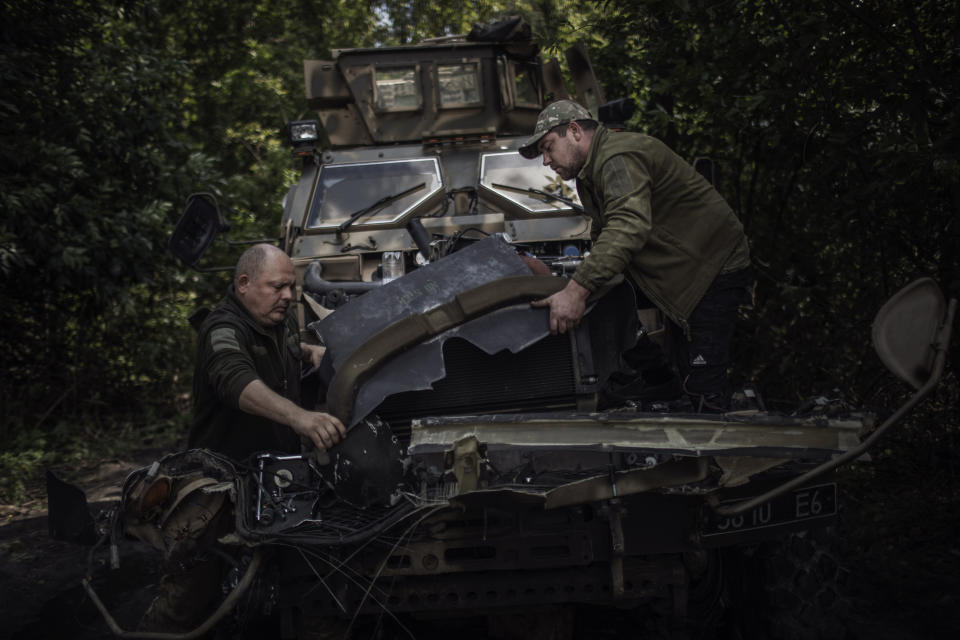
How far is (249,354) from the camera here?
323cm

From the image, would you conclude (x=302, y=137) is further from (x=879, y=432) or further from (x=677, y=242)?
(x=879, y=432)

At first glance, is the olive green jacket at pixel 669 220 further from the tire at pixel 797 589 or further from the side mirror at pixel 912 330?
the side mirror at pixel 912 330

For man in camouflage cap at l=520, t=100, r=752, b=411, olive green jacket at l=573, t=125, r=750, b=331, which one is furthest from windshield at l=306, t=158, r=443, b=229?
olive green jacket at l=573, t=125, r=750, b=331

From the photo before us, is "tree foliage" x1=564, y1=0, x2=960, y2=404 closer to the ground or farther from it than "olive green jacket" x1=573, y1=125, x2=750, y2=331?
farther from it

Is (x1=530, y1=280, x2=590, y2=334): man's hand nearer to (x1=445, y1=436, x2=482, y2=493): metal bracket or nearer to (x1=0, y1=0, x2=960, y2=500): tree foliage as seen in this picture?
(x1=445, y1=436, x2=482, y2=493): metal bracket

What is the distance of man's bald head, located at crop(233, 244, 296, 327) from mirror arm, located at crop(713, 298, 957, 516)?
70.7 inches

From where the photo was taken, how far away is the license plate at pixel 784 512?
272 cm

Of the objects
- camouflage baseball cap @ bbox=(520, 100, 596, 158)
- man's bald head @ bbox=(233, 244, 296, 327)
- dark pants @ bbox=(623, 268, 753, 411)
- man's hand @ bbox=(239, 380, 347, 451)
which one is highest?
camouflage baseball cap @ bbox=(520, 100, 596, 158)

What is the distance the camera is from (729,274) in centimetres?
345

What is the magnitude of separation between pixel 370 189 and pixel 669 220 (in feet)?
7.36

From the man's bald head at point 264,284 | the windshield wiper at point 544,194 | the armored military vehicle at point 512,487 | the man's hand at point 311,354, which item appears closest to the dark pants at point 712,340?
the armored military vehicle at point 512,487

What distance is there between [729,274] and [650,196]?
47cm

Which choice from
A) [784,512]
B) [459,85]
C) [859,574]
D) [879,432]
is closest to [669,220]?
[784,512]

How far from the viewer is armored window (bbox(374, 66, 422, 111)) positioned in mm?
5883
